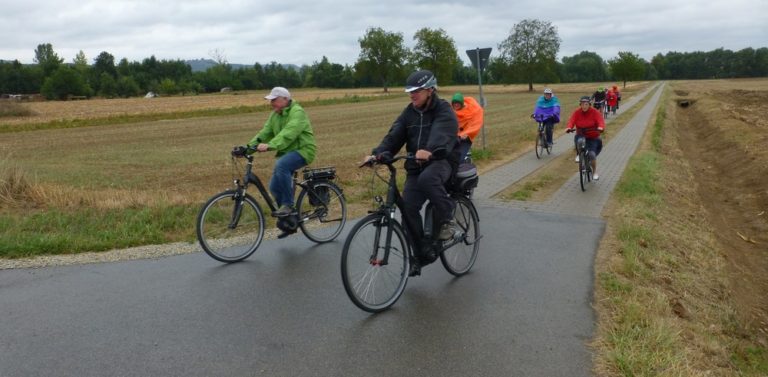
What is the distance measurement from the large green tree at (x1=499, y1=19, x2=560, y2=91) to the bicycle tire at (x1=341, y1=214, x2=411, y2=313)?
84.6 metres

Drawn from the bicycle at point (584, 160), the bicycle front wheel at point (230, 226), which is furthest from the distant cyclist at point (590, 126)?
the bicycle front wheel at point (230, 226)

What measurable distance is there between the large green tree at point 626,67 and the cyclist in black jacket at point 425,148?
9866 cm

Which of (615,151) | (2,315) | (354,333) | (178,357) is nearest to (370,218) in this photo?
(354,333)

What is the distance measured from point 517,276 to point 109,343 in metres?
3.49

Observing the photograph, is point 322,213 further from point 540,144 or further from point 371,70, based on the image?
point 371,70

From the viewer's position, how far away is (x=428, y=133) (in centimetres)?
480

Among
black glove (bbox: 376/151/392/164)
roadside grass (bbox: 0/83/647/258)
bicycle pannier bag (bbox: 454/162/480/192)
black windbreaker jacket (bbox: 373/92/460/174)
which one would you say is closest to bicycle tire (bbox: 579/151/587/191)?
roadside grass (bbox: 0/83/647/258)

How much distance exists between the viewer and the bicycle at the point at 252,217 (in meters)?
5.85

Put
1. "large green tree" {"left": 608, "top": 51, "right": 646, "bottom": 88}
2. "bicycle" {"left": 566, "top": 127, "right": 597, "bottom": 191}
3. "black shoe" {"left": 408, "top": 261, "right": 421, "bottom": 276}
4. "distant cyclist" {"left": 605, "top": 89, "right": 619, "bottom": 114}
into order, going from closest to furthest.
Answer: "black shoe" {"left": 408, "top": 261, "right": 421, "bottom": 276}
"bicycle" {"left": 566, "top": 127, "right": 597, "bottom": 191}
"distant cyclist" {"left": 605, "top": 89, "right": 619, "bottom": 114}
"large green tree" {"left": 608, "top": 51, "right": 646, "bottom": 88}

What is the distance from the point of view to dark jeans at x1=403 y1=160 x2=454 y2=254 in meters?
4.72

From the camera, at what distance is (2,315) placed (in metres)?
4.46

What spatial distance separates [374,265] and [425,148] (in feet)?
3.48

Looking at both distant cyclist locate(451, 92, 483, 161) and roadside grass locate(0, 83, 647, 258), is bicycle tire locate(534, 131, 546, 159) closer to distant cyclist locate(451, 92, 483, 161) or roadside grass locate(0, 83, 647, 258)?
roadside grass locate(0, 83, 647, 258)

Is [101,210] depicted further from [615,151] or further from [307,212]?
[615,151]
